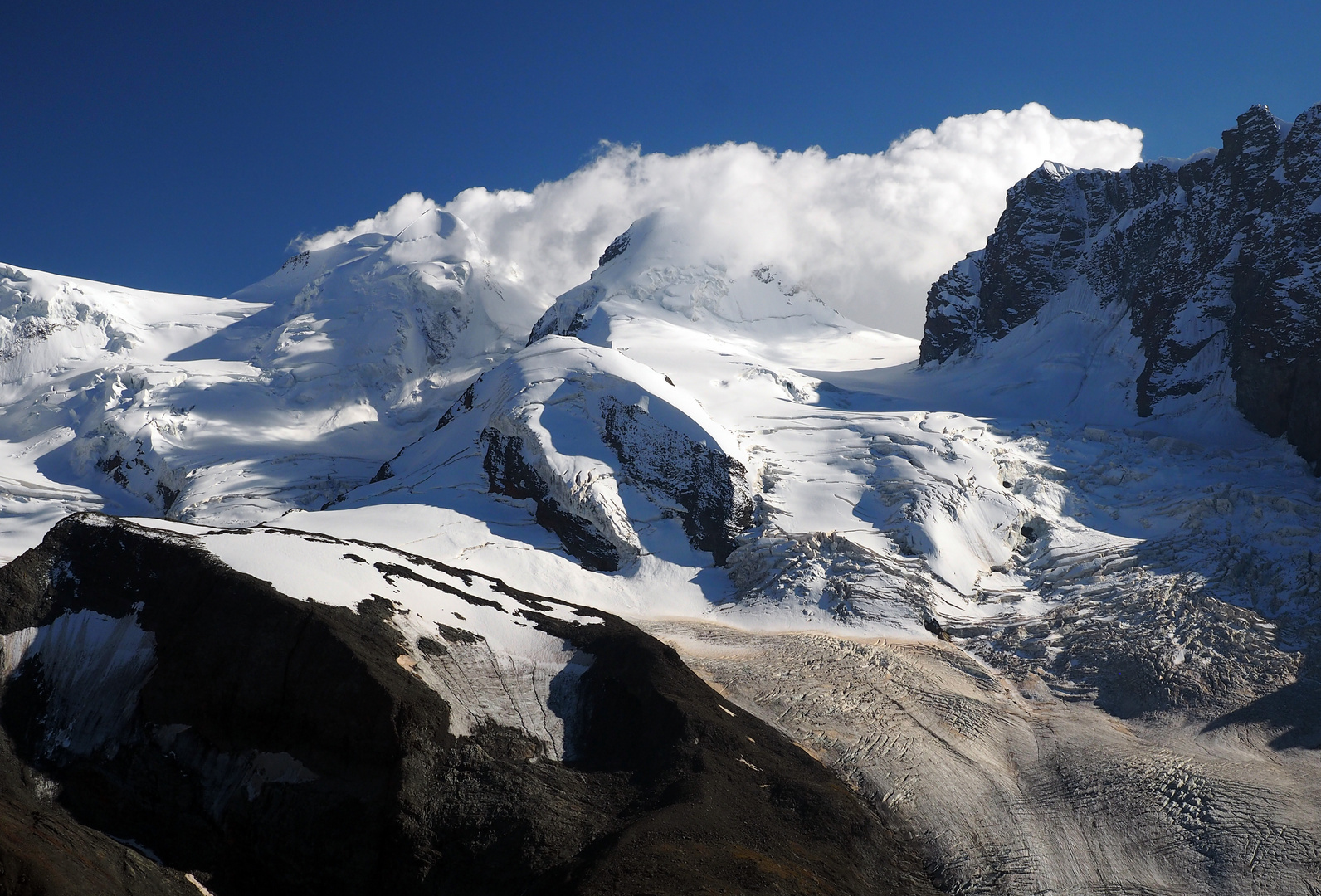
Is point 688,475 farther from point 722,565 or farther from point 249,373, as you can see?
point 249,373

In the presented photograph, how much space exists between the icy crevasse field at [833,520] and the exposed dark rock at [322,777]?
7.49ft

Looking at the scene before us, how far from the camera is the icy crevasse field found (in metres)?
36.3

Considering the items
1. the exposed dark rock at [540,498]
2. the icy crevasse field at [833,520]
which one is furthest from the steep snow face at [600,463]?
the icy crevasse field at [833,520]

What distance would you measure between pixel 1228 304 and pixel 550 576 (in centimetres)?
6847

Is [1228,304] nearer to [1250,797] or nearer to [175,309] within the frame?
[1250,797]

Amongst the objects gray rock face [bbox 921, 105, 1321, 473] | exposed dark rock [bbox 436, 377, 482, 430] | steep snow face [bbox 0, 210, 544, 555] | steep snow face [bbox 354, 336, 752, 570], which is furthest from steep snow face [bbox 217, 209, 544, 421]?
gray rock face [bbox 921, 105, 1321, 473]

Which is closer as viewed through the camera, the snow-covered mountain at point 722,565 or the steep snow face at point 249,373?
the snow-covered mountain at point 722,565

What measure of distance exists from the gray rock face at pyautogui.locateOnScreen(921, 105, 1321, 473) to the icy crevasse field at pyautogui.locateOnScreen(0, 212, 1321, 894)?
3336 mm

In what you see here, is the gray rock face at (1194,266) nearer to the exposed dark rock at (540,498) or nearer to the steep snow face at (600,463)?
the steep snow face at (600,463)

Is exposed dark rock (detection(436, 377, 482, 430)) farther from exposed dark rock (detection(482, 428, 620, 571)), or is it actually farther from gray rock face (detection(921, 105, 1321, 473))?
gray rock face (detection(921, 105, 1321, 473))

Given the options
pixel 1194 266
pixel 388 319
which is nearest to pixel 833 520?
pixel 1194 266

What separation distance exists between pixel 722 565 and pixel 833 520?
8996mm

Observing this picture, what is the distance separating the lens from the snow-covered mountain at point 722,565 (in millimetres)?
27672

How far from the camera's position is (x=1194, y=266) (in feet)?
308
